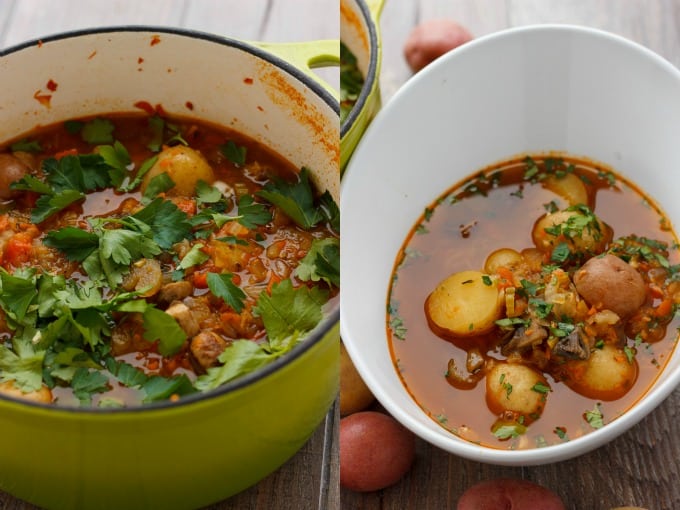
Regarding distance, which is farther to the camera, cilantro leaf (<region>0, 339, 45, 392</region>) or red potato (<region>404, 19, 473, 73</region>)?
red potato (<region>404, 19, 473, 73</region>)

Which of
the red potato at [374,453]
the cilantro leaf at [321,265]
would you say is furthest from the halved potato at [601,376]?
the cilantro leaf at [321,265]

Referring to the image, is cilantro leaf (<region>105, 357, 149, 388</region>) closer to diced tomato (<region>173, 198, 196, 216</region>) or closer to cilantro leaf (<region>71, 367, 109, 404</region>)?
cilantro leaf (<region>71, 367, 109, 404</region>)

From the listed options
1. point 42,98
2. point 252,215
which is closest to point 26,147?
point 42,98

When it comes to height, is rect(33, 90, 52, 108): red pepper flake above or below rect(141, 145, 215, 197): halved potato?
above

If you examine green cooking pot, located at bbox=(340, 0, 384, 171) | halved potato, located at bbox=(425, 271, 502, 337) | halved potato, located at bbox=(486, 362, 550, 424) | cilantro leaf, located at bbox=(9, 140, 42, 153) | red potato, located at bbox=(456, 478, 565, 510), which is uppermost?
green cooking pot, located at bbox=(340, 0, 384, 171)

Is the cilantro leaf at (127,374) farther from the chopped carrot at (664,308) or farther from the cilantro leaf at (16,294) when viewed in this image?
the chopped carrot at (664,308)

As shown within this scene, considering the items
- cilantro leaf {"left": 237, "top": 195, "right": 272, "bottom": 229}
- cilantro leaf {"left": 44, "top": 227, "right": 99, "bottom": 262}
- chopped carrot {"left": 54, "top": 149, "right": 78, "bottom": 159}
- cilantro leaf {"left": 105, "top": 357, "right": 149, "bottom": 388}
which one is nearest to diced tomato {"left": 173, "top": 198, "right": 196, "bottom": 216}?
cilantro leaf {"left": 237, "top": 195, "right": 272, "bottom": 229}
